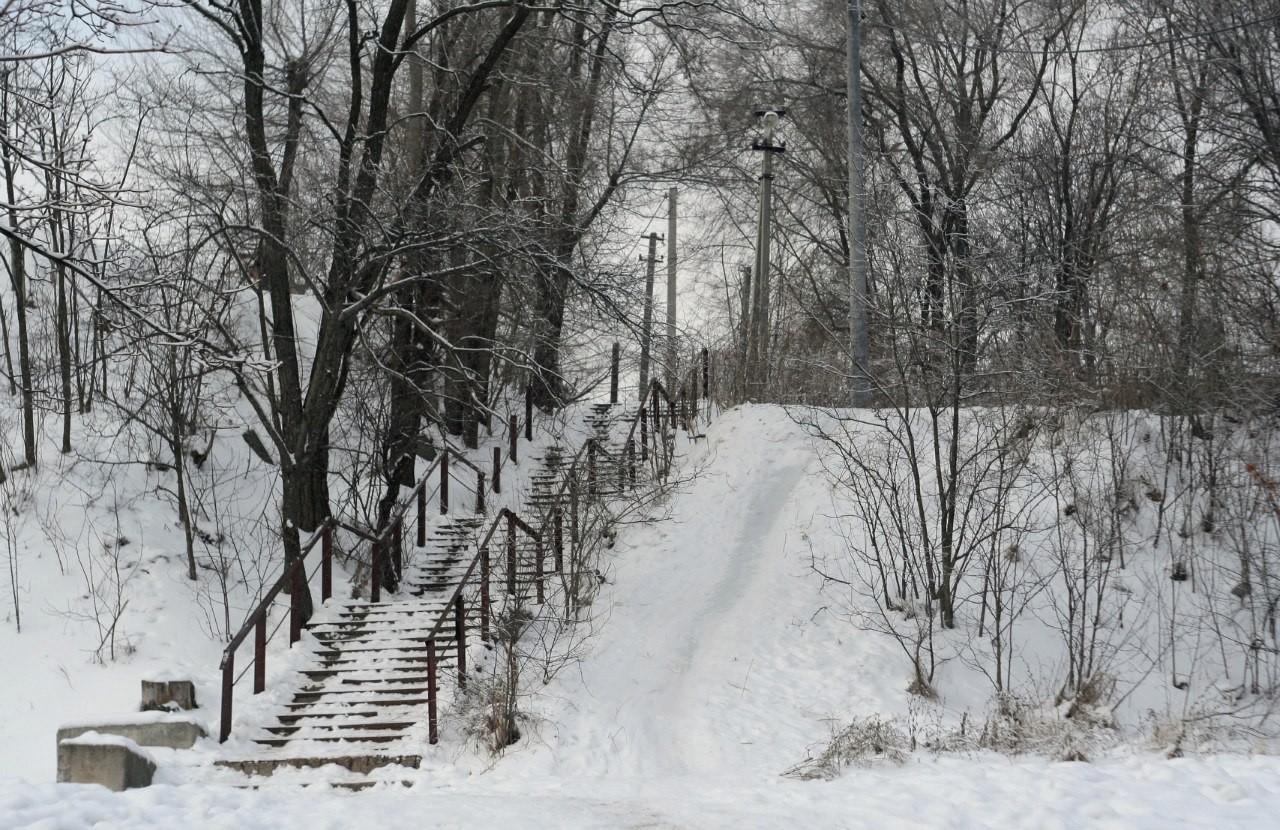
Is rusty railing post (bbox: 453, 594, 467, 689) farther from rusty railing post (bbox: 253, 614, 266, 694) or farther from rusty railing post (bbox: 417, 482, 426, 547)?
rusty railing post (bbox: 417, 482, 426, 547)

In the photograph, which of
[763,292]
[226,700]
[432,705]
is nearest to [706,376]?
[763,292]

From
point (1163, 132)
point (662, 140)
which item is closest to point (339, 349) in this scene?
point (662, 140)

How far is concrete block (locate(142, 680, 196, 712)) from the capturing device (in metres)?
8.24

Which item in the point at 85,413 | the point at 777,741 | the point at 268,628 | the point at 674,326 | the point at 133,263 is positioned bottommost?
the point at 777,741

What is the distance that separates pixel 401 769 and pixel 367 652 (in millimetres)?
2560

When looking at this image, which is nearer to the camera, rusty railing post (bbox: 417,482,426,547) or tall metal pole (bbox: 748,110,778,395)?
rusty railing post (bbox: 417,482,426,547)

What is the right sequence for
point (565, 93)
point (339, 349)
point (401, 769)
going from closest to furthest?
point (401, 769)
point (339, 349)
point (565, 93)

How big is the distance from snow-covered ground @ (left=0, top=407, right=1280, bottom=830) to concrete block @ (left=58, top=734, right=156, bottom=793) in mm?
247

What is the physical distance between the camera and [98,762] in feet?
23.2

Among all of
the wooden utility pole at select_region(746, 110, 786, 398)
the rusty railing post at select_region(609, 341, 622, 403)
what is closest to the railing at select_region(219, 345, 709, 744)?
the wooden utility pole at select_region(746, 110, 786, 398)

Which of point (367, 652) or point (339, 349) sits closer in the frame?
point (367, 652)

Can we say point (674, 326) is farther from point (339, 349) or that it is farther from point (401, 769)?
point (401, 769)

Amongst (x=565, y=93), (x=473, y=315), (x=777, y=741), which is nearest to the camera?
(x=777, y=741)

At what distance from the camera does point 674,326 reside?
12.2 metres
